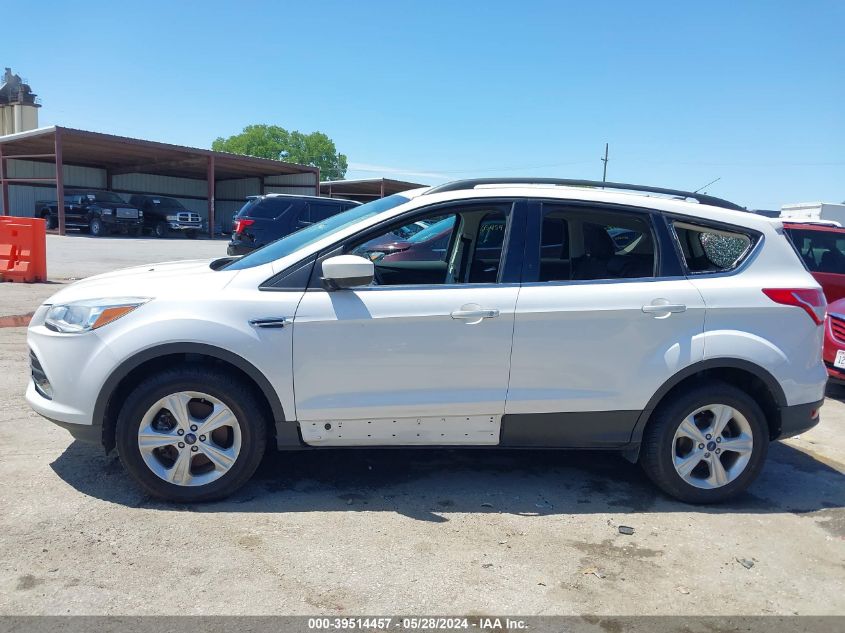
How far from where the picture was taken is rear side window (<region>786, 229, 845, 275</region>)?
821 centimetres

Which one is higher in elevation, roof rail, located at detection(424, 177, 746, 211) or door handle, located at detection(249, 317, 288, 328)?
roof rail, located at detection(424, 177, 746, 211)

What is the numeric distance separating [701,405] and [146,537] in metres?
3.16

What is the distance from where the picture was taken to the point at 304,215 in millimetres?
14820

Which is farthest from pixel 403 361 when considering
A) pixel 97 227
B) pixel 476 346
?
pixel 97 227

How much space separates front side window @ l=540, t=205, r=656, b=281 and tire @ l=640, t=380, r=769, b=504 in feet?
2.66

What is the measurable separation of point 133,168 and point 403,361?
128 feet

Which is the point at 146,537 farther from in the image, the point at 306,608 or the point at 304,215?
the point at 304,215

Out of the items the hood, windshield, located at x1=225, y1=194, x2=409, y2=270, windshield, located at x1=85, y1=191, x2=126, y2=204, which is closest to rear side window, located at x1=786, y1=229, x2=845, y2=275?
windshield, located at x1=225, y1=194, x2=409, y2=270

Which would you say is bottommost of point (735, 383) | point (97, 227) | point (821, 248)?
point (735, 383)

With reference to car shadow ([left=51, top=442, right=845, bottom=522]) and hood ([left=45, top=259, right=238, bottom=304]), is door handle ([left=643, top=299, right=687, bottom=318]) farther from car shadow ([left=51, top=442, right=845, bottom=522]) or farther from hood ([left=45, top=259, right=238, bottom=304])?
hood ([left=45, top=259, right=238, bottom=304])

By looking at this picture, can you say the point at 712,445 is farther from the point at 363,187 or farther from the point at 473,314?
the point at 363,187

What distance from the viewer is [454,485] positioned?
13.5 ft

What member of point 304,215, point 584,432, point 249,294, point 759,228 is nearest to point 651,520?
point 584,432

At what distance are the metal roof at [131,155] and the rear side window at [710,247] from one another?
27452mm
